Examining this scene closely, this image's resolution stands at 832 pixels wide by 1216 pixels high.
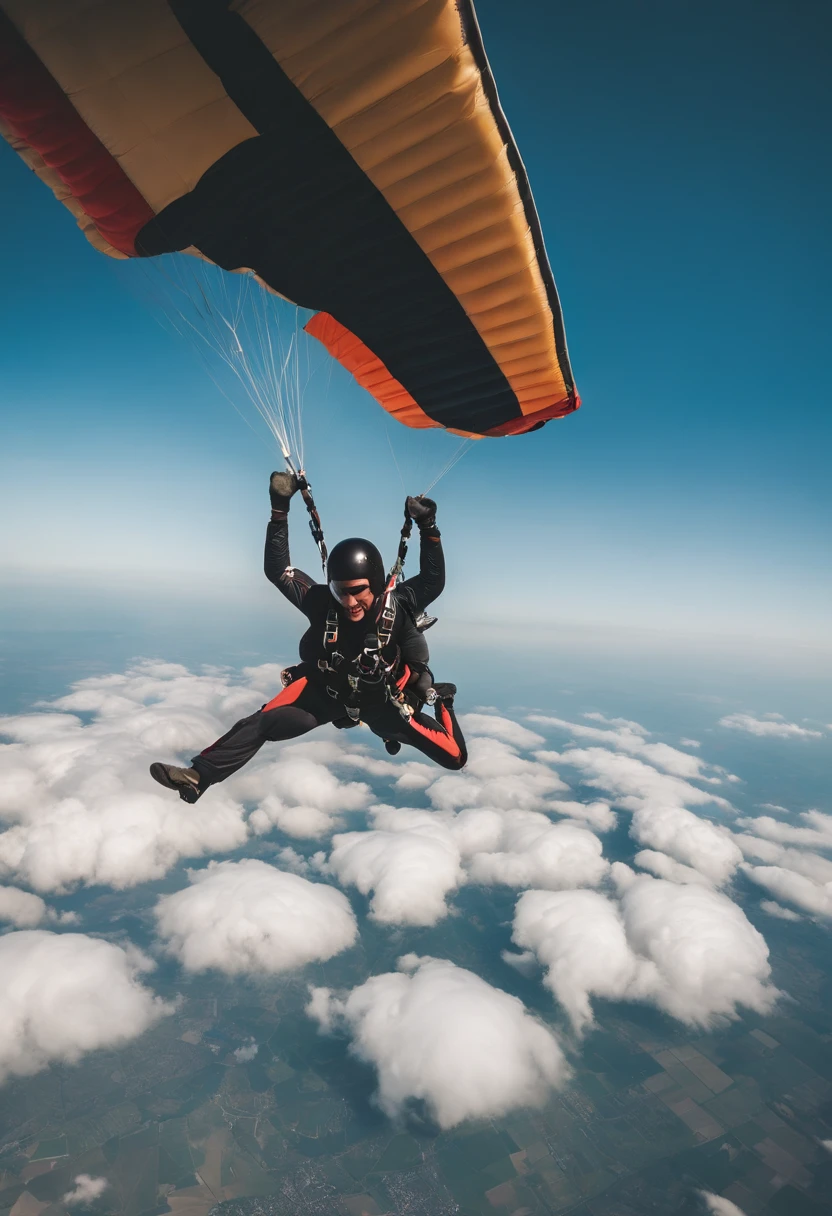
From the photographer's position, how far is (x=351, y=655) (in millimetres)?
4316

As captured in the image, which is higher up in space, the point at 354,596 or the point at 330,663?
the point at 354,596

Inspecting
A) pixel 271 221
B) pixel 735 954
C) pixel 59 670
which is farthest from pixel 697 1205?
pixel 59 670

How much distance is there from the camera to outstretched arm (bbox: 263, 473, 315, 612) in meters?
4.39

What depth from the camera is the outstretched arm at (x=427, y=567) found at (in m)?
4.59

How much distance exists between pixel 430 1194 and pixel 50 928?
258 feet

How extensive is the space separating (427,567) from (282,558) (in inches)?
51.6

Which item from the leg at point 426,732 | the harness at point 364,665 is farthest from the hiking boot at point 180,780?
the leg at point 426,732

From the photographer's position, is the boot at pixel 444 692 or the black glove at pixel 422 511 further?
the boot at pixel 444 692

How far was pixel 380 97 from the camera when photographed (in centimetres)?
337

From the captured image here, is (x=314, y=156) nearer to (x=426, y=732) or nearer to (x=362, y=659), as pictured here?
(x=362, y=659)

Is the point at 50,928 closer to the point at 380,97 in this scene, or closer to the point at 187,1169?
the point at 187,1169

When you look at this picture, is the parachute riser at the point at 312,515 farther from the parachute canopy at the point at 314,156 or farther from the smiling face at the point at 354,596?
the parachute canopy at the point at 314,156

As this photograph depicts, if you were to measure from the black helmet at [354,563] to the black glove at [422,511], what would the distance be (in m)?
0.51

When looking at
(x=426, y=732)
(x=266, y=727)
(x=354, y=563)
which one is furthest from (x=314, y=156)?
(x=426, y=732)
